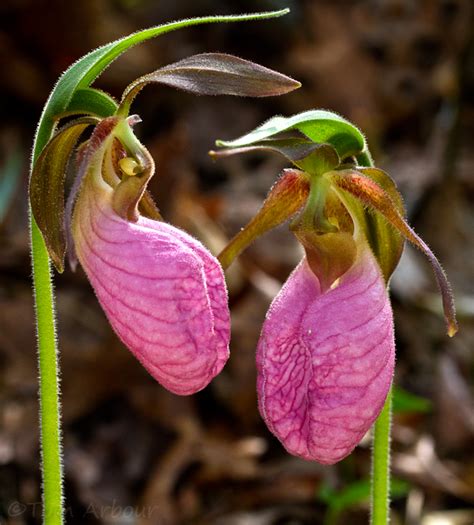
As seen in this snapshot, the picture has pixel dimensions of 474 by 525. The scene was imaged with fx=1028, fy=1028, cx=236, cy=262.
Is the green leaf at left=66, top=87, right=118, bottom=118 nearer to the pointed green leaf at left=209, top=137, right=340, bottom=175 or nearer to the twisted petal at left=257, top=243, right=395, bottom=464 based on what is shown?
the pointed green leaf at left=209, top=137, right=340, bottom=175

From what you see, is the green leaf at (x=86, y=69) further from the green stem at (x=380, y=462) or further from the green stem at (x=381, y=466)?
the green stem at (x=381, y=466)

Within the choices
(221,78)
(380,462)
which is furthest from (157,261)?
(380,462)

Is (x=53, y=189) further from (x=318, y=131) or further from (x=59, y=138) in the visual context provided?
(x=318, y=131)

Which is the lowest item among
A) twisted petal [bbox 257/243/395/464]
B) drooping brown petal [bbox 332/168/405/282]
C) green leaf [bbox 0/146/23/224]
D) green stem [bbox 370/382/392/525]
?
green leaf [bbox 0/146/23/224]

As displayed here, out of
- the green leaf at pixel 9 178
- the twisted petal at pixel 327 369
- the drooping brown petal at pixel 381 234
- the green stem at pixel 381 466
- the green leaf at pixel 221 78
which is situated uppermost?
the green leaf at pixel 221 78

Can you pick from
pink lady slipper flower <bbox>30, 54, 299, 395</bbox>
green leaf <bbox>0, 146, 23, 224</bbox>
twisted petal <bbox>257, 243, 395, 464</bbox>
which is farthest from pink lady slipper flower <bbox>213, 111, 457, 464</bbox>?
green leaf <bbox>0, 146, 23, 224</bbox>

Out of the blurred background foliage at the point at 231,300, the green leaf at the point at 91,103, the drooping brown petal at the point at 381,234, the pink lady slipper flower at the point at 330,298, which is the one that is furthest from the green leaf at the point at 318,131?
the blurred background foliage at the point at 231,300

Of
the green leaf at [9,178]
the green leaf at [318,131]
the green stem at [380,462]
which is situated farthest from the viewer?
the green leaf at [9,178]
